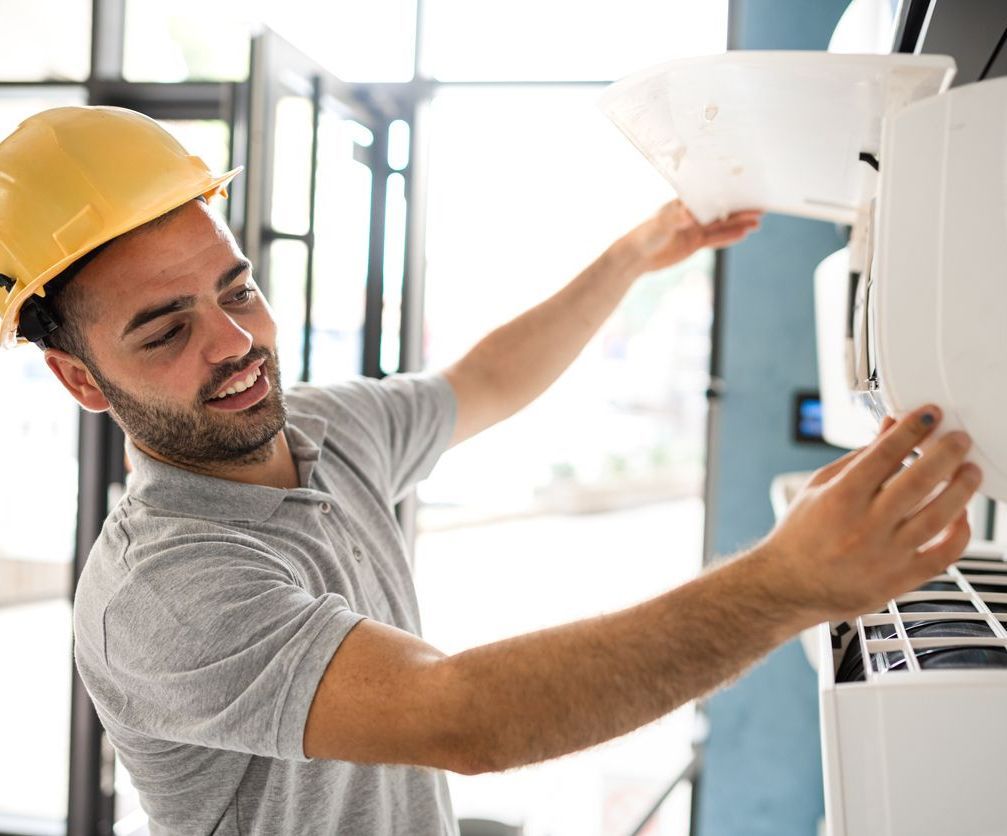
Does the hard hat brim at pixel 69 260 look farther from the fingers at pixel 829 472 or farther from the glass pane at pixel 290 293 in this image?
the glass pane at pixel 290 293

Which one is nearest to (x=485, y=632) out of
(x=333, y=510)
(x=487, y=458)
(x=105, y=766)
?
(x=487, y=458)

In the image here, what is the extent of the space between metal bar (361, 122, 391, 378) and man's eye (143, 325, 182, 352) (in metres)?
2.14

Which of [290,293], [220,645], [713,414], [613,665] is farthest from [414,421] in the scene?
[713,414]

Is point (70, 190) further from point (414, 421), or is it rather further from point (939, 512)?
point (939, 512)

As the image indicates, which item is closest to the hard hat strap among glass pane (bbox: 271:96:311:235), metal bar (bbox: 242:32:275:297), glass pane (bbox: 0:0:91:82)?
metal bar (bbox: 242:32:275:297)

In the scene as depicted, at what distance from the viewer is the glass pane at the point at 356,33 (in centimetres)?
309

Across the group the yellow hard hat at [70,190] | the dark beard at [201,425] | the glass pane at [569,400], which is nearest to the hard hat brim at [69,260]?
the yellow hard hat at [70,190]

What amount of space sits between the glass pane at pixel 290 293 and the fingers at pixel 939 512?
2.24 meters

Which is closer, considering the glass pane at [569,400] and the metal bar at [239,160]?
the metal bar at [239,160]

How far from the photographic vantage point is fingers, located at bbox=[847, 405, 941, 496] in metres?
0.66

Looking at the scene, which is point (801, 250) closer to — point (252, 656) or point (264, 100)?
point (264, 100)

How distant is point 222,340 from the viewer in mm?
1122

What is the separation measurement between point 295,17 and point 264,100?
951 mm

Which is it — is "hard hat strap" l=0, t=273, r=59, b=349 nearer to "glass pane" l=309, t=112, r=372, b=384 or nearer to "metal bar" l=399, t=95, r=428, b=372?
Answer: "glass pane" l=309, t=112, r=372, b=384
